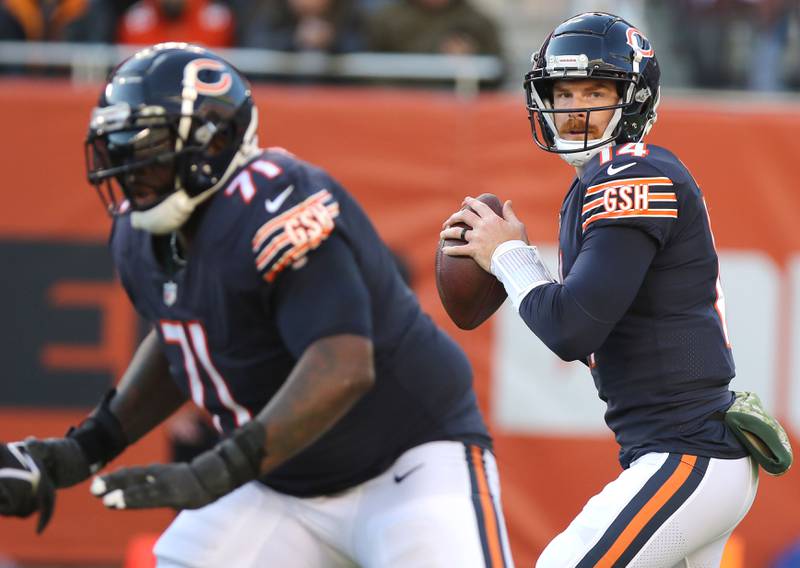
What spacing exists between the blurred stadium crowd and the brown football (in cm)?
358

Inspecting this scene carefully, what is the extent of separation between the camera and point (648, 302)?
3023 millimetres

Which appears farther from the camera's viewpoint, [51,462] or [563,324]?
[51,462]

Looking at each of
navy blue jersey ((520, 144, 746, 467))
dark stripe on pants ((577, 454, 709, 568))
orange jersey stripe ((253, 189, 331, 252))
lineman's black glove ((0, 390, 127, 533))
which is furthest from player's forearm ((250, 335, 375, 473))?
dark stripe on pants ((577, 454, 709, 568))

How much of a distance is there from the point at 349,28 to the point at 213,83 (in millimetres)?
3953

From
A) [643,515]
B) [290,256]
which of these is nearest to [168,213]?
[290,256]

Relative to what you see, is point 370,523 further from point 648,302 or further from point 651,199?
point 651,199

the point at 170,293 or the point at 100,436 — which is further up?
the point at 170,293

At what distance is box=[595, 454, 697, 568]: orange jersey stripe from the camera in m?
2.98

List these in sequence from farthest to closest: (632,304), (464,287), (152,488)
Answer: (464,287)
(632,304)
(152,488)

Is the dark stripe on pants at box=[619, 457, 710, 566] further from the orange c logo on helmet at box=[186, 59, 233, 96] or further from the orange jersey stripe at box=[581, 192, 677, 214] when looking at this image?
the orange c logo on helmet at box=[186, 59, 233, 96]

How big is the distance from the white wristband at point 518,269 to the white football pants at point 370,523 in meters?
0.53

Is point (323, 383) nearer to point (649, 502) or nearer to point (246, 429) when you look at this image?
point (246, 429)

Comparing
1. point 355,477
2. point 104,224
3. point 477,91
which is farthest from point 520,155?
point 355,477

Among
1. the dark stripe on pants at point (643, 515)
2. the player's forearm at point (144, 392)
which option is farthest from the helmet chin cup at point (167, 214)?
the dark stripe on pants at point (643, 515)
